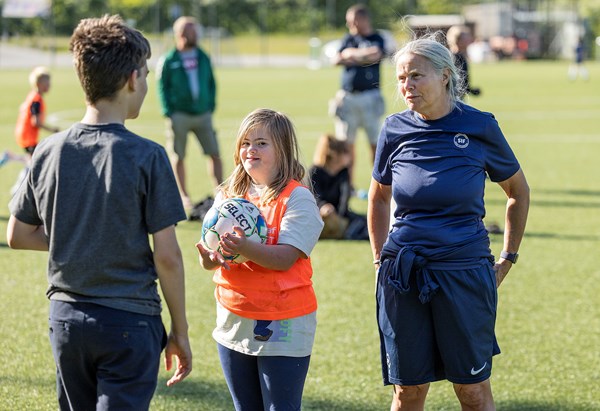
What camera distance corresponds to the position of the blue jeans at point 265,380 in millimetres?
3795

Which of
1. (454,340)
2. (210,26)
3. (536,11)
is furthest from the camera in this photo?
(536,11)

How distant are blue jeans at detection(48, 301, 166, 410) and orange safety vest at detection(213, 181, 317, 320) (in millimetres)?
567

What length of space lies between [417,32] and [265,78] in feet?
134

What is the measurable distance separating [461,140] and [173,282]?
54.3 inches

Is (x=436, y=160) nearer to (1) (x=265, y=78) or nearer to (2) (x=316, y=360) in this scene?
(2) (x=316, y=360)

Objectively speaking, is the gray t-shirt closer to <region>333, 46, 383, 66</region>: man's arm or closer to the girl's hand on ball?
the girl's hand on ball

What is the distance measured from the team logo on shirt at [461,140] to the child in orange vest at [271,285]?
636 millimetres

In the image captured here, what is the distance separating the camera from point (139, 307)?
332cm

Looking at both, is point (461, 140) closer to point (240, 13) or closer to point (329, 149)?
point (329, 149)

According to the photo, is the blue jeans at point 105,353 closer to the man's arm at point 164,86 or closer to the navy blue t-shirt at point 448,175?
the navy blue t-shirt at point 448,175

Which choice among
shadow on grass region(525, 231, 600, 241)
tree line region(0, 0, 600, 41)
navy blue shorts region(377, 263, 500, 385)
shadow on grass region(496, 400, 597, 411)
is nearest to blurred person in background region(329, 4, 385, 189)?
shadow on grass region(525, 231, 600, 241)

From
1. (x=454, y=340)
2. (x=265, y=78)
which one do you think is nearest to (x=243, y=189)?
(x=454, y=340)

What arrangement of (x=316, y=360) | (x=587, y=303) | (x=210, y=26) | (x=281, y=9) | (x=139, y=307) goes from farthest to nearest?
(x=281, y=9), (x=210, y=26), (x=587, y=303), (x=316, y=360), (x=139, y=307)

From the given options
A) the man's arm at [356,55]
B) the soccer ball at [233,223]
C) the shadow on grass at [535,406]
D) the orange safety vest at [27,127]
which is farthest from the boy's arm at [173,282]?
the orange safety vest at [27,127]
